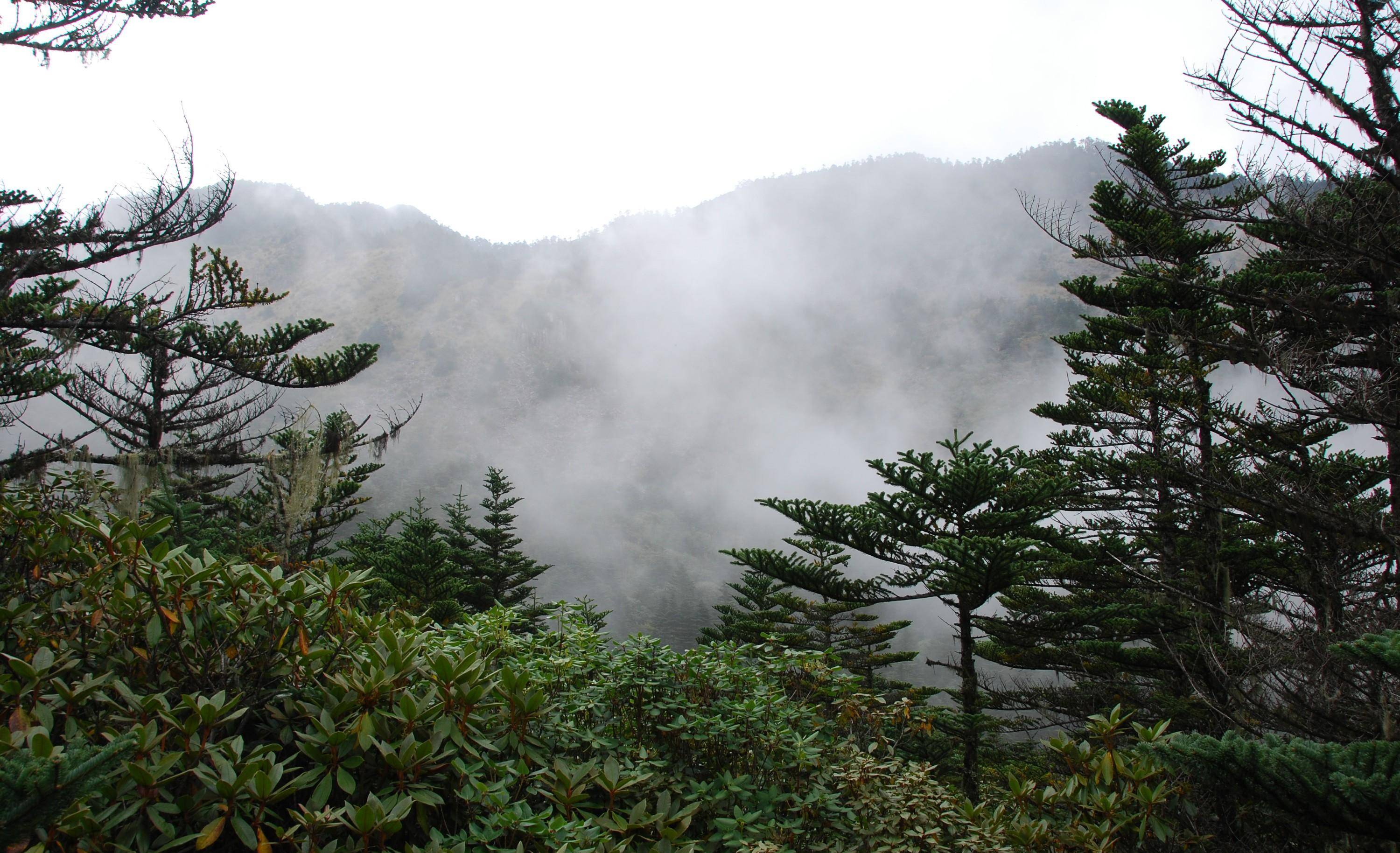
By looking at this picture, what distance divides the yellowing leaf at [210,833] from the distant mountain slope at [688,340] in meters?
25.2

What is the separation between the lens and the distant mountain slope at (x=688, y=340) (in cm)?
3481

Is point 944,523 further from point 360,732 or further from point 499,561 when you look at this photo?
point 499,561

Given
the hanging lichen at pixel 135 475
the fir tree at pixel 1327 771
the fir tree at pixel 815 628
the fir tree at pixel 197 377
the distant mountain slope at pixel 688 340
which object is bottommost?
the fir tree at pixel 1327 771

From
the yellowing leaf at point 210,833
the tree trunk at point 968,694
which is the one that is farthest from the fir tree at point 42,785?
the tree trunk at point 968,694

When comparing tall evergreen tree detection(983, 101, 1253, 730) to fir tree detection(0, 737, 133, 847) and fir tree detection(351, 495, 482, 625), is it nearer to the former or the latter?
fir tree detection(0, 737, 133, 847)

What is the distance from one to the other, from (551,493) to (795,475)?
1377 cm

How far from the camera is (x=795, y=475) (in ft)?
126

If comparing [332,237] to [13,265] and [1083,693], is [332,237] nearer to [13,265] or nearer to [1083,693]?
[13,265]

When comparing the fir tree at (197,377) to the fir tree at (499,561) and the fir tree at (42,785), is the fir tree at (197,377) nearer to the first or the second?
the fir tree at (499,561)

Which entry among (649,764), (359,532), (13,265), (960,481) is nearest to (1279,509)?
(960,481)

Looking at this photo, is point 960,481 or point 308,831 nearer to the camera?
point 308,831

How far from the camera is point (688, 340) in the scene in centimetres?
5147

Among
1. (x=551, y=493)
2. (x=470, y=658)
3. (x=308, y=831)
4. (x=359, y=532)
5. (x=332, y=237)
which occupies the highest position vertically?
(x=332, y=237)

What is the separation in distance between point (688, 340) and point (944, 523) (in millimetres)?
45849
